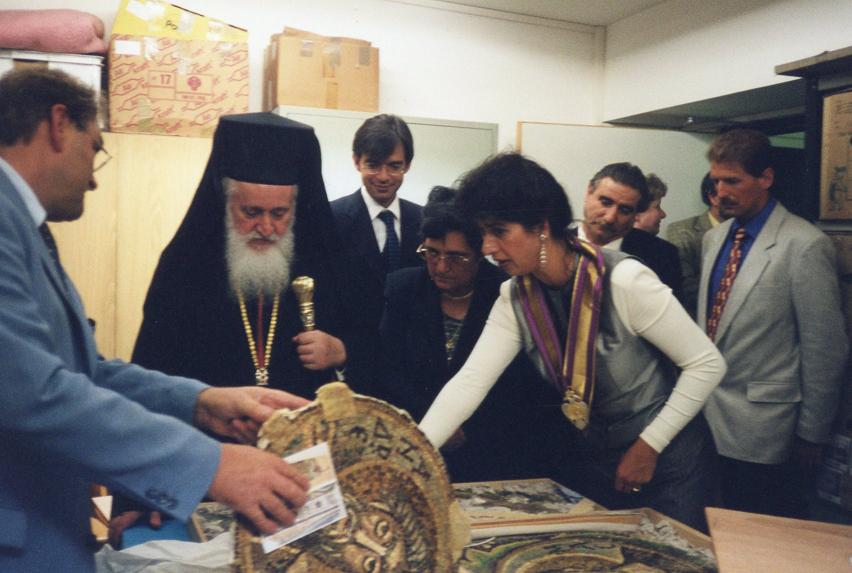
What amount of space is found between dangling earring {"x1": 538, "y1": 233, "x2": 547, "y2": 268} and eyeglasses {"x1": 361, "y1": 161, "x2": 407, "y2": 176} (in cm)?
142

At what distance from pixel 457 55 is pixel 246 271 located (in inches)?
146

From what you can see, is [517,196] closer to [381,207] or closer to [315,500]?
[315,500]

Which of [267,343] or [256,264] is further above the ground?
[256,264]

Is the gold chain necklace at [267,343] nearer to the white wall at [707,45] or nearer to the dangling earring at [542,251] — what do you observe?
the dangling earring at [542,251]

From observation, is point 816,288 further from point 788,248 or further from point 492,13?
point 492,13

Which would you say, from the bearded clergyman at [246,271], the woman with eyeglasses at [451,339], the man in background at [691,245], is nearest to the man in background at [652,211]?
the man in background at [691,245]

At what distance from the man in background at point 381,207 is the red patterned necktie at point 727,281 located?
1.24 m

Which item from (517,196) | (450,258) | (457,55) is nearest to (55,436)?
(517,196)

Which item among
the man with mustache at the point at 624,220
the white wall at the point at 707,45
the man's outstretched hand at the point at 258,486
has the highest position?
the white wall at the point at 707,45

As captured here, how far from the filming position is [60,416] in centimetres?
97

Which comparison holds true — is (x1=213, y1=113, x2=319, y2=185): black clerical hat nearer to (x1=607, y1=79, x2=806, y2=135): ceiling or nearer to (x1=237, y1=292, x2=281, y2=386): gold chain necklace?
(x1=237, y1=292, x2=281, y2=386): gold chain necklace

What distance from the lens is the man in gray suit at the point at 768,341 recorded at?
8.95ft

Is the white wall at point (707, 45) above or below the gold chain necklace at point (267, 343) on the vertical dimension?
above

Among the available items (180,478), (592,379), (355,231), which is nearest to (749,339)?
(592,379)
